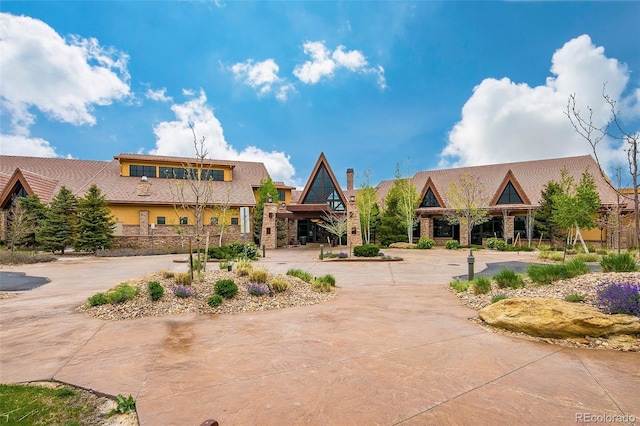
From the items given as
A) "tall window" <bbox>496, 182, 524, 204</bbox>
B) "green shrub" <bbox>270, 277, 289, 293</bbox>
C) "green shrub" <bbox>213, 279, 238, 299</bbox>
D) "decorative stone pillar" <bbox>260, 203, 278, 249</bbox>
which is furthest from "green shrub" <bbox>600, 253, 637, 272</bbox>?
"tall window" <bbox>496, 182, 524, 204</bbox>

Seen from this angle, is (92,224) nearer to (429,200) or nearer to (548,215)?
(429,200)

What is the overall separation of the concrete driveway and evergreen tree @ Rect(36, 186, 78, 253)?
20234 millimetres

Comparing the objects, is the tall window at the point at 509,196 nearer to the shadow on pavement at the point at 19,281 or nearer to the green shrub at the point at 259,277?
the green shrub at the point at 259,277

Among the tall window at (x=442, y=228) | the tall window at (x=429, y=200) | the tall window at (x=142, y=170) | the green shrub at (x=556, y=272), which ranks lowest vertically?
the green shrub at (x=556, y=272)

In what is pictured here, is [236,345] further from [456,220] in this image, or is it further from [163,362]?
[456,220]

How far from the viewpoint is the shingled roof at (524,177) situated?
98.4 ft

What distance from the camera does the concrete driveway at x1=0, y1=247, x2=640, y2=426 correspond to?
317 cm

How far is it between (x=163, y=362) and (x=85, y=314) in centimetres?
401

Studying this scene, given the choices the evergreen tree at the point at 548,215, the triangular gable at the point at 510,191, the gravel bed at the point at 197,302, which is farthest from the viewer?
the triangular gable at the point at 510,191

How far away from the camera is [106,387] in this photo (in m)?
3.75

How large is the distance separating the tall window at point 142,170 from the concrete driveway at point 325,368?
90.0ft

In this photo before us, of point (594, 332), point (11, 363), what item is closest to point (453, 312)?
point (594, 332)

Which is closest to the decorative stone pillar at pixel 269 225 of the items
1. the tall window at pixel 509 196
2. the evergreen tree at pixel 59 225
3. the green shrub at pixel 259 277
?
the evergreen tree at pixel 59 225

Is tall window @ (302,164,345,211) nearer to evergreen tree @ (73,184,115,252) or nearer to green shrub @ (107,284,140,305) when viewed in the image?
evergreen tree @ (73,184,115,252)
